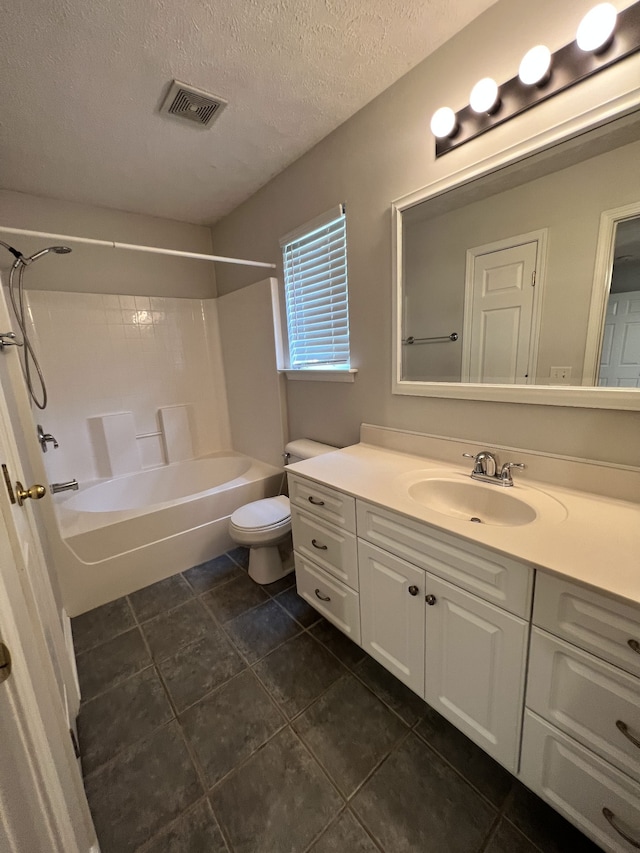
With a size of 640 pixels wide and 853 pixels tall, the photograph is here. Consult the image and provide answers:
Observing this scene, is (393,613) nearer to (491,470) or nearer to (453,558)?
(453,558)

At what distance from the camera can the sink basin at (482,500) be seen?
3.57 feet

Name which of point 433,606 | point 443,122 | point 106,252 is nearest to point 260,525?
point 433,606

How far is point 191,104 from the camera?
147cm

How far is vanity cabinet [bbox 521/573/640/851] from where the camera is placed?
72 centimetres

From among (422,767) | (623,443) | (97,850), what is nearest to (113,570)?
(97,850)

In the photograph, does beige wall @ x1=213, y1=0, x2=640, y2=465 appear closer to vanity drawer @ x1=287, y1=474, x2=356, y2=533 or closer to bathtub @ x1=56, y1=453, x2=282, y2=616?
vanity drawer @ x1=287, y1=474, x2=356, y2=533

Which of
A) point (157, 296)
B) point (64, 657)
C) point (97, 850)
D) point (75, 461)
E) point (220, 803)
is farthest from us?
point (157, 296)

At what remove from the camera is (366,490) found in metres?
1.27

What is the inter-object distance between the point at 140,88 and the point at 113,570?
2287 mm

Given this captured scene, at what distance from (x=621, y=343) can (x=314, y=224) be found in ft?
5.06

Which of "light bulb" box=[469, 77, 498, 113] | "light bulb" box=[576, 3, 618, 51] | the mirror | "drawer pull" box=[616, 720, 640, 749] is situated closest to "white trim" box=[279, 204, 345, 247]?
the mirror

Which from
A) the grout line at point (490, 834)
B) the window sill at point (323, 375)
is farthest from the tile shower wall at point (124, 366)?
the grout line at point (490, 834)

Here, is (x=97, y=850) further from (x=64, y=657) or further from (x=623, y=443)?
(x=623, y=443)

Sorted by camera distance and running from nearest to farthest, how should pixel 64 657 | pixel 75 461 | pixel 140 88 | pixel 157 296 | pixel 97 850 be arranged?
pixel 97 850, pixel 64 657, pixel 140 88, pixel 75 461, pixel 157 296
